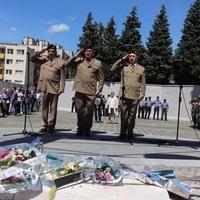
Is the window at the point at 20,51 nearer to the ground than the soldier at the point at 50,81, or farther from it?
farther from it

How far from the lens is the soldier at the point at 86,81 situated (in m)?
10.9

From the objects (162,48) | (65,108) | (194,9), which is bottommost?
(65,108)

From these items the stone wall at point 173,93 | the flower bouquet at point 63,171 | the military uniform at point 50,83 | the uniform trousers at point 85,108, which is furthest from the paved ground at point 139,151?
the stone wall at point 173,93

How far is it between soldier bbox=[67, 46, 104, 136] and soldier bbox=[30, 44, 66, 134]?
1.10ft

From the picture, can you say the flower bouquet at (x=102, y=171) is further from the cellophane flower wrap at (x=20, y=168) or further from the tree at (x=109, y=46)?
the tree at (x=109, y=46)

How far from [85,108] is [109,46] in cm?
5197

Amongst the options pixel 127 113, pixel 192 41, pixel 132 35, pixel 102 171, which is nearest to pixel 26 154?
pixel 102 171

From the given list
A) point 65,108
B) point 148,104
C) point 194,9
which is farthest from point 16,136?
point 194,9

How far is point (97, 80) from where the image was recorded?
11000mm

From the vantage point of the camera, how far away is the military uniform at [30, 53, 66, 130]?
11062mm

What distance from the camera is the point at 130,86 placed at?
10.7 m

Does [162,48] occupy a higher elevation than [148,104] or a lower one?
higher

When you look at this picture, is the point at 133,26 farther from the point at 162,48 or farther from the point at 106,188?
the point at 106,188

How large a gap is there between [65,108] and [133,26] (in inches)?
577
